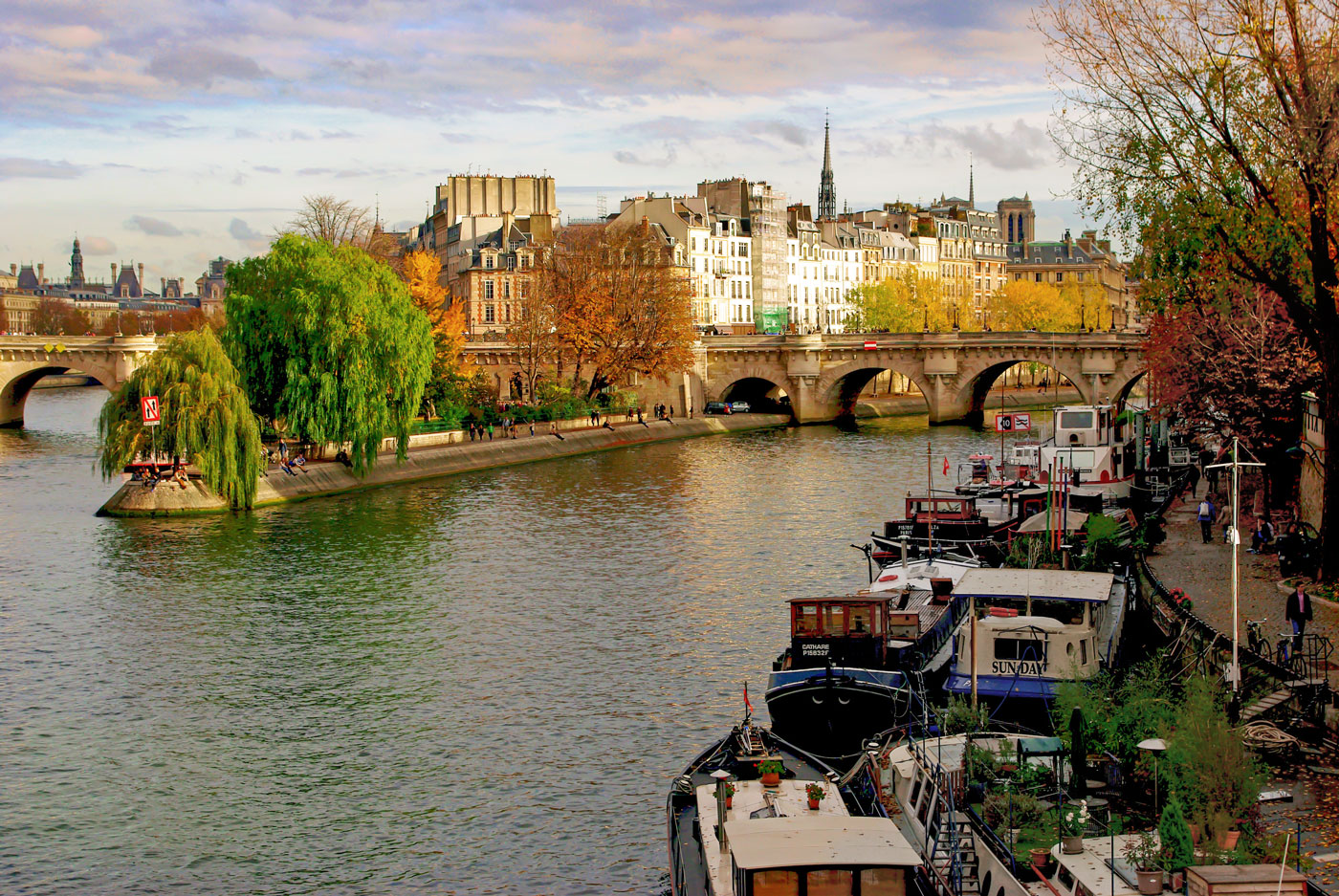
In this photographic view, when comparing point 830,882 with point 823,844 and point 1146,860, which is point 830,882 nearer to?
point 823,844

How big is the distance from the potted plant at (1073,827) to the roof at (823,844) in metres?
2.15

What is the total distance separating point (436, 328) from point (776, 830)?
8049 cm

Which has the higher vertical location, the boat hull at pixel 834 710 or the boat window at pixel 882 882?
the boat window at pixel 882 882

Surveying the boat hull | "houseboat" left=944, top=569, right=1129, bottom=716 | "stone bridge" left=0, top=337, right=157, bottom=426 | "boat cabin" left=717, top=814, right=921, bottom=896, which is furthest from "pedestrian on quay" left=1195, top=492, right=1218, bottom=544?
"stone bridge" left=0, top=337, right=157, bottom=426

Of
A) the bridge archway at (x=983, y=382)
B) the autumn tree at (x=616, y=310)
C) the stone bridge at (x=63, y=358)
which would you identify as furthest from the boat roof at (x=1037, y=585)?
the stone bridge at (x=63, y=358)

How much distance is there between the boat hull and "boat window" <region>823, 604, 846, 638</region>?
7.88 ft

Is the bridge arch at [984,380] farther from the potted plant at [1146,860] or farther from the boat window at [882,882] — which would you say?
the boat window at [882,882]

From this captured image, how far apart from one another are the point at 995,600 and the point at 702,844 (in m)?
13.4

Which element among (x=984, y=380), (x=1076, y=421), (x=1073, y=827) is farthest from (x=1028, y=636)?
(x=984, y=380)

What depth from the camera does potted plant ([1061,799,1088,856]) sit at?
18391mm

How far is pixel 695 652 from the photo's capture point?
36625mm

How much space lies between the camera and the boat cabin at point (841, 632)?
3050 centimetres

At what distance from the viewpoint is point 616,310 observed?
99688 millimetres

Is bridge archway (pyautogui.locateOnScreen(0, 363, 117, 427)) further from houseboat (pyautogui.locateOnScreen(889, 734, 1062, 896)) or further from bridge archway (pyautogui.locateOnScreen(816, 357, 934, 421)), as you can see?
houseboat (pyautogui.locateOnScreen(889, 734, 1062, 896))
